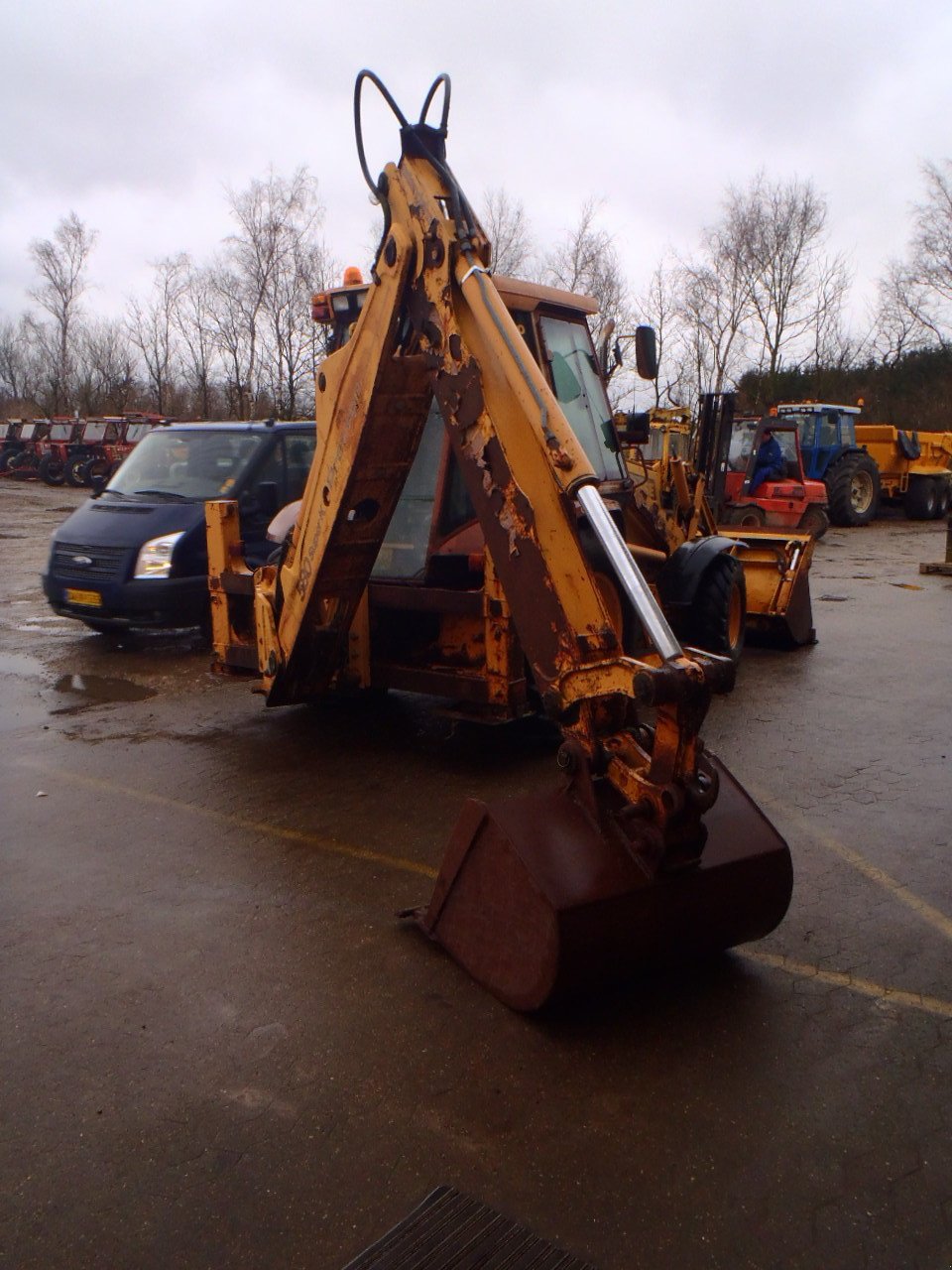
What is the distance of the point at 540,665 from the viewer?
3.51m

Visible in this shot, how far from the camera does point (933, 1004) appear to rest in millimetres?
3328

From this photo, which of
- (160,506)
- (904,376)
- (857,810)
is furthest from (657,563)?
(904,376)

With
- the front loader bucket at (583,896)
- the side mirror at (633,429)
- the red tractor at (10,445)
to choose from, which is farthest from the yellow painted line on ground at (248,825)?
the red tractor at (10,445)

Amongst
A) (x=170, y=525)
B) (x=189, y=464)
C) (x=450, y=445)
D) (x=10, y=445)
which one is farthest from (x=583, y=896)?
(x=10, y=445)

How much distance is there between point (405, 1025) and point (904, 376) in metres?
39.0

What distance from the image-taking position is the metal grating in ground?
2.30m

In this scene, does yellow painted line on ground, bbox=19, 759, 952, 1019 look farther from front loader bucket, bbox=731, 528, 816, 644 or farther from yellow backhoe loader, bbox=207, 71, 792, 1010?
front loader bucket, bbox=731, 528, 816, 644

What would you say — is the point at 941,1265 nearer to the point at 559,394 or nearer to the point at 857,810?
the point at 857,810

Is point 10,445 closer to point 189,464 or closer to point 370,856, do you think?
point 189,464

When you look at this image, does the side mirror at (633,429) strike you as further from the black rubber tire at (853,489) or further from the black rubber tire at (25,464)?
the black rubber tire at (25,464)

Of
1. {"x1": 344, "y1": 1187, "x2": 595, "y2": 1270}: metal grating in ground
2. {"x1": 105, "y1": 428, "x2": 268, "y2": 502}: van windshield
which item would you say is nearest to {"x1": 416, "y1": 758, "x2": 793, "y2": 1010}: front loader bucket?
{"x1": 344, "y1": 1187, "x2": 595, "y2": 1270}: metal grating in ground

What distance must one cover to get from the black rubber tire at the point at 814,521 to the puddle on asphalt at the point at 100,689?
12719 millimetres

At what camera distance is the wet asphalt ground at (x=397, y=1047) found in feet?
8.01

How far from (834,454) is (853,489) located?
0.97 metres
